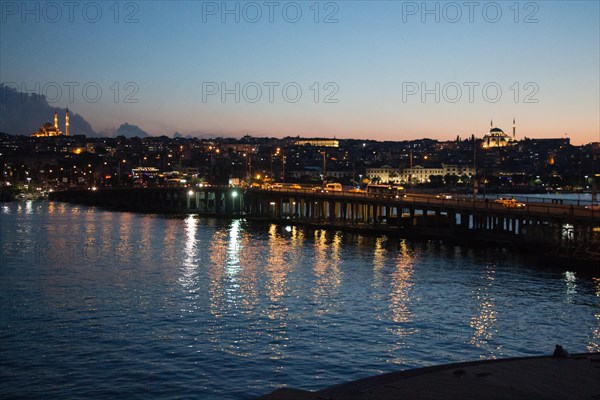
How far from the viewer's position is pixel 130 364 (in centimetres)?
2261

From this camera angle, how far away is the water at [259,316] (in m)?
21.8

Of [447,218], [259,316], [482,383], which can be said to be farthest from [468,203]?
[482,383]

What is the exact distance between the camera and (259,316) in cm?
2938

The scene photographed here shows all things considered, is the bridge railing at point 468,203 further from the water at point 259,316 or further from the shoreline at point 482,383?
the shoreline at point 482,383

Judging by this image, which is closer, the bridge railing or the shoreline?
the shoreline

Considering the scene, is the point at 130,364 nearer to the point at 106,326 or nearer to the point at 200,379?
the point at 200,379

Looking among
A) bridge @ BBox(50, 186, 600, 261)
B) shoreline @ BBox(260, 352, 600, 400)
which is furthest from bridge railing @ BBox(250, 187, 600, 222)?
shoreline @ BBox(260, 352, 600, 400)

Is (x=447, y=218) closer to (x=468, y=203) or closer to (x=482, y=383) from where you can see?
(x=468, y=203)

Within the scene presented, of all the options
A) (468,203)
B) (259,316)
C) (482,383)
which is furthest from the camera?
Result: (468,203)

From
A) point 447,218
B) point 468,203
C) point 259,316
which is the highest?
point 468,203

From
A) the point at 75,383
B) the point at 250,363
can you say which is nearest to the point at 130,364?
the point at 75,383

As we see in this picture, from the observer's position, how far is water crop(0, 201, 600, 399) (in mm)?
21766

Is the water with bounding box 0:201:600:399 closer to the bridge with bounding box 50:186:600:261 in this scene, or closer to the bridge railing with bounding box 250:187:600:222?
the bridge with bounding box 50:186:600:261

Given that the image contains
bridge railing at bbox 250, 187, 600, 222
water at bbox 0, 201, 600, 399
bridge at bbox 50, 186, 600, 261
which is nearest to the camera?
water at bbox 0, 201, 600, 399
